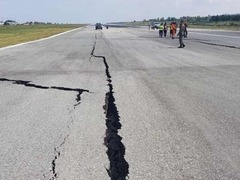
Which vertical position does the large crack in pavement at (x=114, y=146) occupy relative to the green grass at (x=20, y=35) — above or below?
above

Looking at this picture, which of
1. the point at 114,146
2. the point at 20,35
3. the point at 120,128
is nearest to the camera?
the point at 114,146

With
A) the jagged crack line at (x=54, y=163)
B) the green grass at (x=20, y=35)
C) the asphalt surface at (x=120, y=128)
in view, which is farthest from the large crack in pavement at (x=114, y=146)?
the green grass at (x=20, y=35)

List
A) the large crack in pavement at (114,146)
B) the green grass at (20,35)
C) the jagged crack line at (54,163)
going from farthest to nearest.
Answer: the green grass at (20,35), the large crack in pavement at (114,146), the jagged crack line at (54,163)

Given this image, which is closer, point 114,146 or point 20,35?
point 114,146

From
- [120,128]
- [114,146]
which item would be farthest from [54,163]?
[120,128]

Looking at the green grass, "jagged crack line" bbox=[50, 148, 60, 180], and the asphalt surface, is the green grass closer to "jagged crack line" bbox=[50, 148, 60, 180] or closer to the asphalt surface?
the asphalt surface

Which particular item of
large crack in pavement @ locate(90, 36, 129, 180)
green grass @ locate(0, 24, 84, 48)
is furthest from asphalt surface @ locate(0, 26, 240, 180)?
green grass @ locate(0, 24, 84, 48)

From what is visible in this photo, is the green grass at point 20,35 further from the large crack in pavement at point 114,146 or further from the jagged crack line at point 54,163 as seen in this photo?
the jagged crack line at point 54,163

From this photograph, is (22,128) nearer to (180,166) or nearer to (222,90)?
(180,166)

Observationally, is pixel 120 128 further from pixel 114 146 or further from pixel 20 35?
pixel 20 35

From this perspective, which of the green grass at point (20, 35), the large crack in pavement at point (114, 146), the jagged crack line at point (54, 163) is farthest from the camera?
the green grass at point (20, 35)

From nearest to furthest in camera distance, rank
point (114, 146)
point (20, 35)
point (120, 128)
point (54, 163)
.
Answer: point (54, 163) < point (114, 146) < point (120, 128) < point (20, 35)

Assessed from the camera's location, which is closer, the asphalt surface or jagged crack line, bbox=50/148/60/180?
jagged crack line, bbox=50/148/60/180

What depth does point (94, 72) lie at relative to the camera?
1140cm
